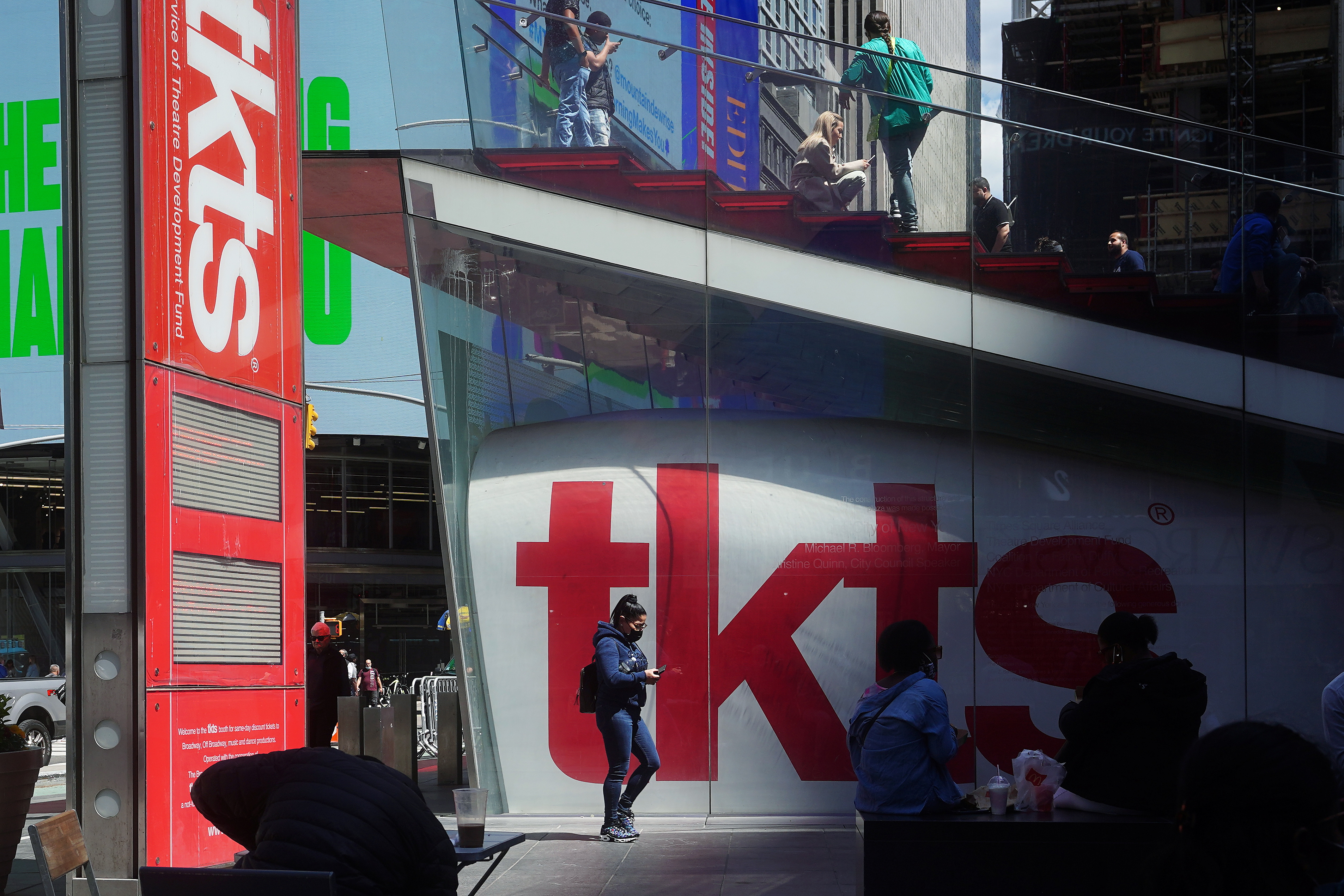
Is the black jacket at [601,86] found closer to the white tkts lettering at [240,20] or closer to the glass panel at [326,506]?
the white tkts lettering at [240,20]

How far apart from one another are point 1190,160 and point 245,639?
7665mm

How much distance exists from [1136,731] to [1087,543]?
4.99 meters

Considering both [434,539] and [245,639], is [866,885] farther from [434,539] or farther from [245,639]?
[434,539]

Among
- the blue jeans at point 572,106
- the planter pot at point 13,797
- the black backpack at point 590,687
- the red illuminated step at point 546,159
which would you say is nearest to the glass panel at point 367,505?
the red illuminated step at point 546,159

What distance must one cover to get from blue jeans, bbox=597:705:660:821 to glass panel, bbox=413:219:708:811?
82 cm

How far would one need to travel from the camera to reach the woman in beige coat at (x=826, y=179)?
10180 mm

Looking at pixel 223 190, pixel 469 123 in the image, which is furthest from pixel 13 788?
pixel 469 123

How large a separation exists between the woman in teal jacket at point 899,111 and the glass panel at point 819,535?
3.60 feet

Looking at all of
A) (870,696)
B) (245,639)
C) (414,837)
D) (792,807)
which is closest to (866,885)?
(870,696)

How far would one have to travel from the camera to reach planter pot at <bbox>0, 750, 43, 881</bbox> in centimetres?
712

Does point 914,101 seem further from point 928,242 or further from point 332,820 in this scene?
point 332,820

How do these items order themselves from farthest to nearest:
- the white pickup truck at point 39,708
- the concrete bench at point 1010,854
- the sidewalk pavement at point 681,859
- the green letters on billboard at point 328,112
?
the green letters on billboard at point 328,112 < the white pickup truck at point 39,708 < the sidewalk pavement at point 681,859 < the concrete bench at point 1010,854

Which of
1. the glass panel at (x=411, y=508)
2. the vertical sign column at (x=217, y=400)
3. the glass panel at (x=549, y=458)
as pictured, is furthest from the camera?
the glass panel at (x=411, y=508)

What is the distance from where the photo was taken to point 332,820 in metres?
3.28
